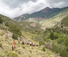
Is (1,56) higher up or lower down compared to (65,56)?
higher up

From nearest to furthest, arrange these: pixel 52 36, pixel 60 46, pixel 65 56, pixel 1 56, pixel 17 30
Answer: pixel 1 56
pixel 65 56
pixel 17 30
pixel 60 46
pixel 52 36

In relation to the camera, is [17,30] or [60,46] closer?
[17,30]

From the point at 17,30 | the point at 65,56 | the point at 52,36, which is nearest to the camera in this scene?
the point at 65,56

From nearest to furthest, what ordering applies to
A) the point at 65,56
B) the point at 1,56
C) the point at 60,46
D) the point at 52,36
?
the point at 1,56 < the point at 65,56 < the point at 60,46 < the point at 52,36

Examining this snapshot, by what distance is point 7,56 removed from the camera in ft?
29.6

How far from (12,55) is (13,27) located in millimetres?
28981

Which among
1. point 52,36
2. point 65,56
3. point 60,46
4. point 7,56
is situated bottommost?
point 65,56

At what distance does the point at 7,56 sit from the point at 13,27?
28.8 m

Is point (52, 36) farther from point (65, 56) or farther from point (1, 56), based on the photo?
point (1, 56)

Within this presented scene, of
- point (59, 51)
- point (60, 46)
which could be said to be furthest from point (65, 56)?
point (60, 46)

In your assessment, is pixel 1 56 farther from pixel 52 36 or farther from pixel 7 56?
pixel 52 36

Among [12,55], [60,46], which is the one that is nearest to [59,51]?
[60,46]

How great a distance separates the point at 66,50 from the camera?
38.8 metres

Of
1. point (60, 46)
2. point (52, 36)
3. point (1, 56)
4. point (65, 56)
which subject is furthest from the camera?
point (52, 36)
